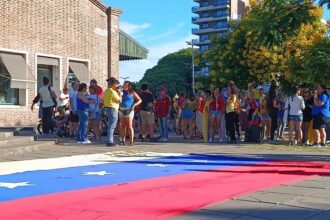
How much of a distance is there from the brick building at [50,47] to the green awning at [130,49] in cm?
96

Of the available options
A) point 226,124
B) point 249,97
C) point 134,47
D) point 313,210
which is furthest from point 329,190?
point 134,47

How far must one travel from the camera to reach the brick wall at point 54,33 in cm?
2317

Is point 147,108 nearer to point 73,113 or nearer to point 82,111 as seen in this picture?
point 73,113

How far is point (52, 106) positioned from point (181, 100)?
17.6 ft

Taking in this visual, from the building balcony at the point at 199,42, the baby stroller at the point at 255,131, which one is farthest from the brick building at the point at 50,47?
the building balcony at the point at 199,42

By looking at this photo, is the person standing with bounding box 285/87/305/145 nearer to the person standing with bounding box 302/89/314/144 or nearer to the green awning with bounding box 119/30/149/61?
the person standing with bounding box 302/89/314/144

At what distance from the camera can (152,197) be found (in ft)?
23.5

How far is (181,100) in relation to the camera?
20.5 meters

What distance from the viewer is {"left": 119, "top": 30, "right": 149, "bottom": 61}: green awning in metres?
31.5

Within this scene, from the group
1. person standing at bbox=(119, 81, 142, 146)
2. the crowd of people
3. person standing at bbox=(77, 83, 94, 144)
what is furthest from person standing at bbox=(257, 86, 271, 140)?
person standing at bbox=(77, 83, 94, 144)

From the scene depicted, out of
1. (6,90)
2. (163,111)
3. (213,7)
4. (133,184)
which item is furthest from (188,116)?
(213,7)

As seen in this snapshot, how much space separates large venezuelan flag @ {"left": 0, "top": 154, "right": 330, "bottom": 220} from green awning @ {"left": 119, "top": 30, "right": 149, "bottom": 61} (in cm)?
2021

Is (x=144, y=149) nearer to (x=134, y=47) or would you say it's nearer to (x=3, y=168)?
(x=3, y=168)

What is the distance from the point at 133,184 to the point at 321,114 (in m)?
8.81
